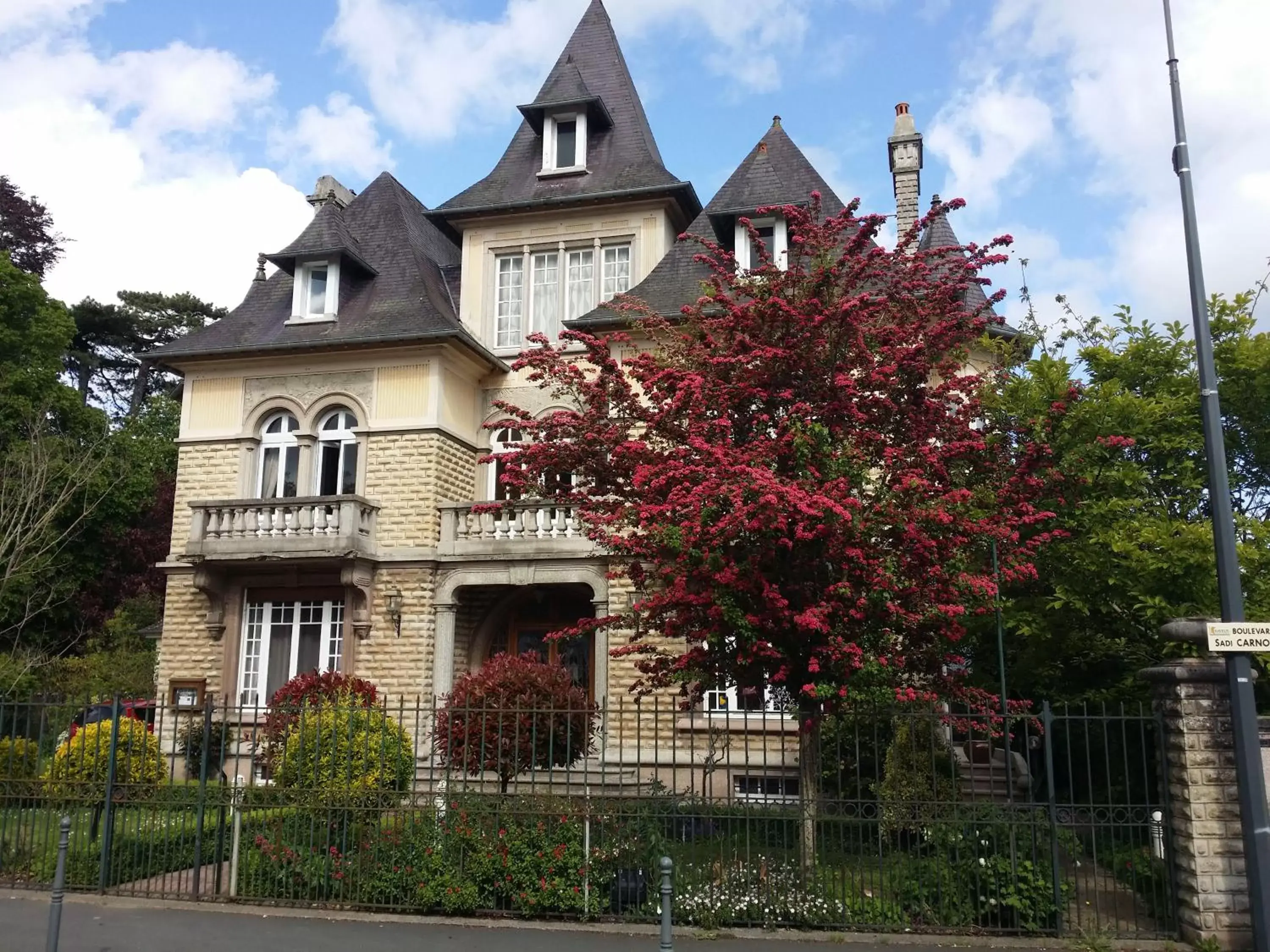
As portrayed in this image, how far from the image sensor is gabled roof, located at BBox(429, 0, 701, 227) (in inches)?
821

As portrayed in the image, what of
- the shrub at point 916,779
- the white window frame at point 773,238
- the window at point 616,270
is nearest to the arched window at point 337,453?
the window at point 616,270

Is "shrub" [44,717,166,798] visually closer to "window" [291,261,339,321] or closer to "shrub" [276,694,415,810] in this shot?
"shrub" [276,694,415,810]

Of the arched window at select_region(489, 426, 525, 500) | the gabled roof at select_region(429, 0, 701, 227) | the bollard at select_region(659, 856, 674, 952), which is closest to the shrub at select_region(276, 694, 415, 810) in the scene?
the bollard at select_region(659, 856, 674, 952)

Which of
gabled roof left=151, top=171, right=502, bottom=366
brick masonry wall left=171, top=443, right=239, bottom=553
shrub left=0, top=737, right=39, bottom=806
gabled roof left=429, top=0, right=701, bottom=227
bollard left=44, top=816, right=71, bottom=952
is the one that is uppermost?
gabled roof left=429, top=0, right=701, bottom=227

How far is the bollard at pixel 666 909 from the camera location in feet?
21.3

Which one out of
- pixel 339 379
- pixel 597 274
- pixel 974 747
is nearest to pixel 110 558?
pixel 339 379

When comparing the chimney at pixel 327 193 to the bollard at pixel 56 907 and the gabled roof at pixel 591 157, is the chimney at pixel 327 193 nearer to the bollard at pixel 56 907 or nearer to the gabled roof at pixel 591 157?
the gabled roof at pixel 591 157

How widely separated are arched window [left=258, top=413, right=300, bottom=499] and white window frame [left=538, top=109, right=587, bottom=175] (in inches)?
295

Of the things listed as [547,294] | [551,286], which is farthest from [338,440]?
[551,286]

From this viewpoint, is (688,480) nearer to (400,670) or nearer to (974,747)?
(400,670)

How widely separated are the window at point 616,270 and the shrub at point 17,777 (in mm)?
12938

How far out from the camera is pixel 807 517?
29.5 feet

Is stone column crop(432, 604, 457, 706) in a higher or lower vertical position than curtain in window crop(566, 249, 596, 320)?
lower

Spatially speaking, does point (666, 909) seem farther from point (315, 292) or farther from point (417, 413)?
point (315, 292)
